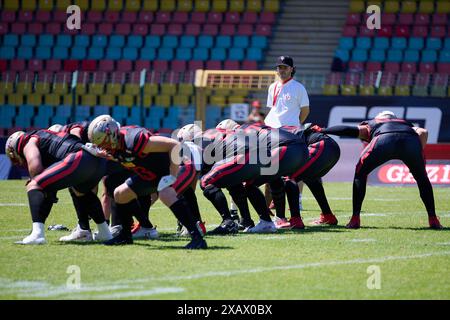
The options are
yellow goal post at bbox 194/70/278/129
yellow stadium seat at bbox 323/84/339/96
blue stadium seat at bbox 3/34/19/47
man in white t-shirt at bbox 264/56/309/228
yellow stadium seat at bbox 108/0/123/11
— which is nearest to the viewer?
man in white t-shirt at bbox 264/56/309/228

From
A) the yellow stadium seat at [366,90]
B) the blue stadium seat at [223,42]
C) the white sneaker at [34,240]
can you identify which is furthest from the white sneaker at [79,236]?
the blue stadium seat at [223,42]

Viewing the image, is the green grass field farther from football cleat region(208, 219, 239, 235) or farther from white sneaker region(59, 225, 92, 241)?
football cleat region(208, 219, 239, 235)

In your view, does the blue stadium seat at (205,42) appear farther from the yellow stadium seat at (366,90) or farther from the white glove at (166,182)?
the white glove at (166,182)

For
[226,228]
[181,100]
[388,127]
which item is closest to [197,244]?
[226,228]

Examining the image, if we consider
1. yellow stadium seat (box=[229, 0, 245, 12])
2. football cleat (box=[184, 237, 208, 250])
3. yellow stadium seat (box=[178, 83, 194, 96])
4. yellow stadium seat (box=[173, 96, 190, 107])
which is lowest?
football cleat (box=[184, 237, 208, 250])

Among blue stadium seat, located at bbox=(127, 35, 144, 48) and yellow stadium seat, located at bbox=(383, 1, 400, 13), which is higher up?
yellow stadium seat, located at bbox=(383, 1, 400, 13)

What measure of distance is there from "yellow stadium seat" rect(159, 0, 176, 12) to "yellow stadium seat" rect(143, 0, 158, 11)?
170 mm

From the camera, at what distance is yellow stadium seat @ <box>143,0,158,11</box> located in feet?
98.8

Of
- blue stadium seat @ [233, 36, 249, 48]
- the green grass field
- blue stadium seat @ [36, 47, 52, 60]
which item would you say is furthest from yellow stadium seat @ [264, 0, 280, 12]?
the green grass field

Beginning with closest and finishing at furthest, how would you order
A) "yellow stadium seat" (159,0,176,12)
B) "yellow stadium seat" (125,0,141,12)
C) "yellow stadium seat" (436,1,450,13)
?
"yellow stadium seat" (436,1,450,13)
"yellow stadium seat" (159,0,176,12)
"yellow stadium seat" (125,0,141,12)

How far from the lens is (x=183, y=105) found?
25781 mm

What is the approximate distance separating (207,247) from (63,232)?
244cm

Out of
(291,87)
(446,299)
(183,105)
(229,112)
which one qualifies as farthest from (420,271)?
(183,105)

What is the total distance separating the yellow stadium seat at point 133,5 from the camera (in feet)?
99.3
